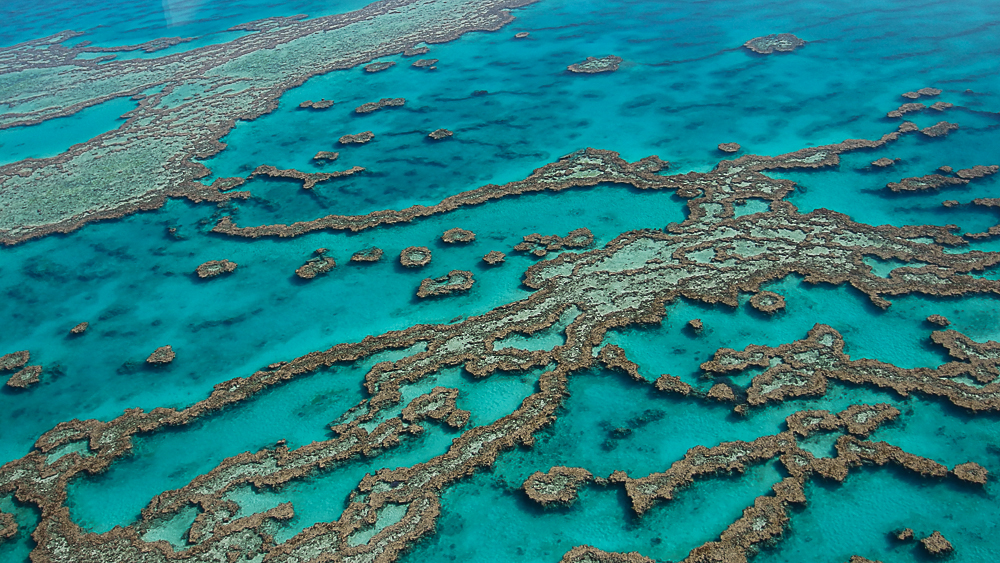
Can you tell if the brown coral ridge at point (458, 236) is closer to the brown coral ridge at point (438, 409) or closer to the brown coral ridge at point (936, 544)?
the brown coral ridge at point (438, 409)

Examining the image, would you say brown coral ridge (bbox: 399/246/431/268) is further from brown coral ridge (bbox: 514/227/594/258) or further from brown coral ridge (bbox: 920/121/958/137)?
brown coral ridge (bbox: 920/121/958/137)

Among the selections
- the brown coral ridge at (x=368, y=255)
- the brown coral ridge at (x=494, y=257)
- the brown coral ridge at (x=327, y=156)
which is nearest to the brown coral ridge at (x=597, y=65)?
the brown coral ridge at (x=327, y=156)

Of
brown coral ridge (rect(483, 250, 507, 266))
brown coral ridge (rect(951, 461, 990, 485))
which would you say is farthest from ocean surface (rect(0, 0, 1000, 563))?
brown coral ridge (rect(483, 250, 507, 266))

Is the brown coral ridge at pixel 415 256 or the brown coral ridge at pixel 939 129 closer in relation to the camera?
the brown coral ridge at pixel 415 256

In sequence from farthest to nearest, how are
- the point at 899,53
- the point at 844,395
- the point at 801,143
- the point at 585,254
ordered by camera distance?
the point at 899,53, the point at 801,143, the point at 585,254, the point at 844,395

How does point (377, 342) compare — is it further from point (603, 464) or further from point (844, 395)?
point (844, 395)

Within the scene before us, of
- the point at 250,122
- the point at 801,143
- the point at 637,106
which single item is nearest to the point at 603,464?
the point at 801,143
